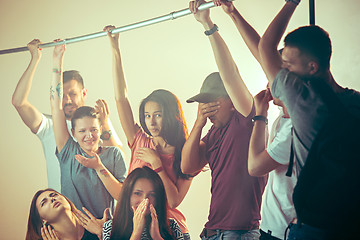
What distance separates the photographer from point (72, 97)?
268cm

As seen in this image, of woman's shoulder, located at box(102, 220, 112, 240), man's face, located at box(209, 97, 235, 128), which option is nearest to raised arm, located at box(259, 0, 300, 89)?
man's face, located at box(209, 97, 235, 128)

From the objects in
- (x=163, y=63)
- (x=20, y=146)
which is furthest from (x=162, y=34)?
(x=20, y=146)

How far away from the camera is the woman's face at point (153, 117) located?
2340 millimetres

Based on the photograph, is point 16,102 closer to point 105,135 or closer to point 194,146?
point 105,135

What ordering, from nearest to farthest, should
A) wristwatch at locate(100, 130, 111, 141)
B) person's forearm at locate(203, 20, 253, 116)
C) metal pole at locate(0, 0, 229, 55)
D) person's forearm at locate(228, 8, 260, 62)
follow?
person's forearm at locate(228, 8, 260, 62) < person's forearm at locate(203, 20, 253, 116) < metal pole at locate(0, 0, 229, 55) < wristwatch at locate(100, 130, 111, 141)

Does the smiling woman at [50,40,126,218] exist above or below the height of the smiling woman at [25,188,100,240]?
above

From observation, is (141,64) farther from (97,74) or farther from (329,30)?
(329,30)

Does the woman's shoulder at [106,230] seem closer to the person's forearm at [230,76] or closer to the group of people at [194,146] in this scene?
the group of people at [194,146]

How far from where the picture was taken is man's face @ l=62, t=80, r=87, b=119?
8.74 ft

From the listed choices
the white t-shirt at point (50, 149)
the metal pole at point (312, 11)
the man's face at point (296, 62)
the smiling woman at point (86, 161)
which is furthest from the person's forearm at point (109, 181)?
the metal pole at point (312, 11)

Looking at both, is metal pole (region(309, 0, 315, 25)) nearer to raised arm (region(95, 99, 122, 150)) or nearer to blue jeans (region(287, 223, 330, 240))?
blue jeans (region(287, 223, 330, 240))

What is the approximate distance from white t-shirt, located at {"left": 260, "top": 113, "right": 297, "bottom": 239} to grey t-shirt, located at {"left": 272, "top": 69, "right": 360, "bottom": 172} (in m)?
0.07

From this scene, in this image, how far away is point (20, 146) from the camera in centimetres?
291

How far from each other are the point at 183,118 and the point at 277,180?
0.73m
